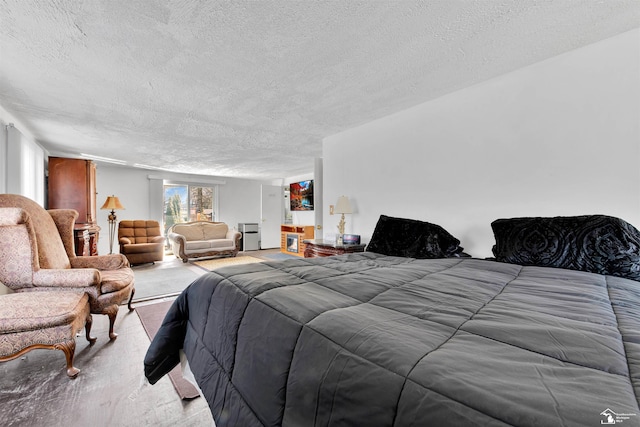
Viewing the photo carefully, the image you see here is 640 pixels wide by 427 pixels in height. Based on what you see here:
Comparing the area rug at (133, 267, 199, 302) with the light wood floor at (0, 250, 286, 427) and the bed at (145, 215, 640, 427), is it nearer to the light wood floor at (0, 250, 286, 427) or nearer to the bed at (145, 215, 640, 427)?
the light wood floor at (0, 250, 286, 427)

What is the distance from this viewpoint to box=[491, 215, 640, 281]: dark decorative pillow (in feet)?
4.93

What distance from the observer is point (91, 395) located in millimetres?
1631

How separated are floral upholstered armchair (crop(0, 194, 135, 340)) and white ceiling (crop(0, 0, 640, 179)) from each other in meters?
1.13

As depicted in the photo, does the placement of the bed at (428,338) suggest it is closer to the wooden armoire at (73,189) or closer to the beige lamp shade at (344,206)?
the beige lamp shade at (344,206)

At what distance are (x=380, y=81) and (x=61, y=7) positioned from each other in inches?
83.8

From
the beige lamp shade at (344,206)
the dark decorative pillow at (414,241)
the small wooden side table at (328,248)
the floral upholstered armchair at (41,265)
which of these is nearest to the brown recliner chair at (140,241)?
the floral upholstered armchair at (41,265)

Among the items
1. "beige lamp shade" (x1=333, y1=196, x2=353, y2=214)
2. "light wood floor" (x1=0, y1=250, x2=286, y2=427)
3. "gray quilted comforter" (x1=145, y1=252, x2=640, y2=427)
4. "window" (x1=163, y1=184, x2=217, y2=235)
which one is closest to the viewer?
"gray quilted comforter" (x1=145, y1=252, x2=640, y2=427)

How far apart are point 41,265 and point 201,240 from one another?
437 centimetres

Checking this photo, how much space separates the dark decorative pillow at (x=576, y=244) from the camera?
1504 mm

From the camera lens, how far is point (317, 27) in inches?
66.1

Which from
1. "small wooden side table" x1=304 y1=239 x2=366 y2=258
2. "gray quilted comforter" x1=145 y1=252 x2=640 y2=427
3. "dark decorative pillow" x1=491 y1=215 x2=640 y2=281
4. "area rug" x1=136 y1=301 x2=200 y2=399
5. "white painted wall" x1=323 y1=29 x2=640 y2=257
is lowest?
"area rug" x1=136 y1=301 x2=200 y2=399

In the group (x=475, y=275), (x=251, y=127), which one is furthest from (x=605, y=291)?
(x=251, y=127)

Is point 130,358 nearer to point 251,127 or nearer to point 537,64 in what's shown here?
point 251,127

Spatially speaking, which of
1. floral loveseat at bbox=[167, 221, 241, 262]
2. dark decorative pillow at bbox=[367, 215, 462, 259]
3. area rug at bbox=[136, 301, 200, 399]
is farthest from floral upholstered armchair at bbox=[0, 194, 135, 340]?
floral loveseat at bbox=[167, 221, 241, 262]
